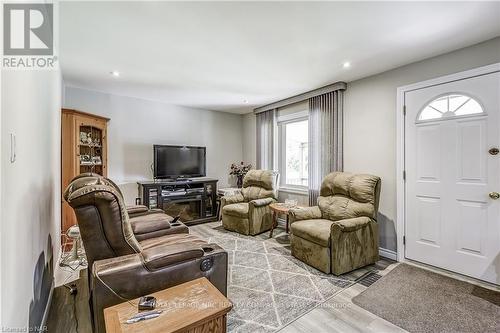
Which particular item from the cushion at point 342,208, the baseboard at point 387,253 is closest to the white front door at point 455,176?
the baseboard at point 387,253

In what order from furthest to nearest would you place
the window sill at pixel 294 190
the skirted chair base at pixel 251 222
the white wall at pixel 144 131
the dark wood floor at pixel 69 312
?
the window sill at pixel 294 190, the white wall at pixel 144 131, the skirted chair base at pixel 251 222, the dark wood floor at pixel 69 312

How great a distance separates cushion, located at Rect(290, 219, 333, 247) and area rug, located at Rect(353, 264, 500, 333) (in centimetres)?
60

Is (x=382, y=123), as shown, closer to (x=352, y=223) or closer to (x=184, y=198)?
(x=352, y=223)

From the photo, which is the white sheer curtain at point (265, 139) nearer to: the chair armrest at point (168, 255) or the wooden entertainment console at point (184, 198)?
the wooden entertainment console at point (184, 198)

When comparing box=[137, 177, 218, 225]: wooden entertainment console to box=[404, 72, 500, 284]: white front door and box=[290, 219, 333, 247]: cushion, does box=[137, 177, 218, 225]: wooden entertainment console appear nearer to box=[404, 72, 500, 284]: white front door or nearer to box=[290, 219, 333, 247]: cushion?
box=[290, 219, 333, 247]: cushion

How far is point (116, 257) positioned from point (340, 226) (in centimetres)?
208

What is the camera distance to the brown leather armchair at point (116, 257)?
1338mm

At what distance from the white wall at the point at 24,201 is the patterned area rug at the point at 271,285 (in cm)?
131

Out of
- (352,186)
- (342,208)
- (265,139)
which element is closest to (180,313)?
(342,208)

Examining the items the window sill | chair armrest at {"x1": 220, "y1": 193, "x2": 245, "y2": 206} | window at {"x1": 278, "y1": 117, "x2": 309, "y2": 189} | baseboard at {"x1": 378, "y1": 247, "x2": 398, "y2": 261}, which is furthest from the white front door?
chair armrest at {"x1": 220, "y1": 193, "x2": 245, "y2": 206}

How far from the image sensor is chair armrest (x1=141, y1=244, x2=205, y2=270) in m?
1.44

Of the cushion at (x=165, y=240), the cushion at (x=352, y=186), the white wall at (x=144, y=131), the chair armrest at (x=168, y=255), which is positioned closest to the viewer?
the chair armrest at (x=168, y=255)

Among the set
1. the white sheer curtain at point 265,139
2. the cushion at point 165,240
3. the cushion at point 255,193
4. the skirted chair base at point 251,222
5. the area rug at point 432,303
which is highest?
the white sheer curtain at point 265,139

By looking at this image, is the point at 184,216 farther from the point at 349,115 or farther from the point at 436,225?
the point at 436,225
